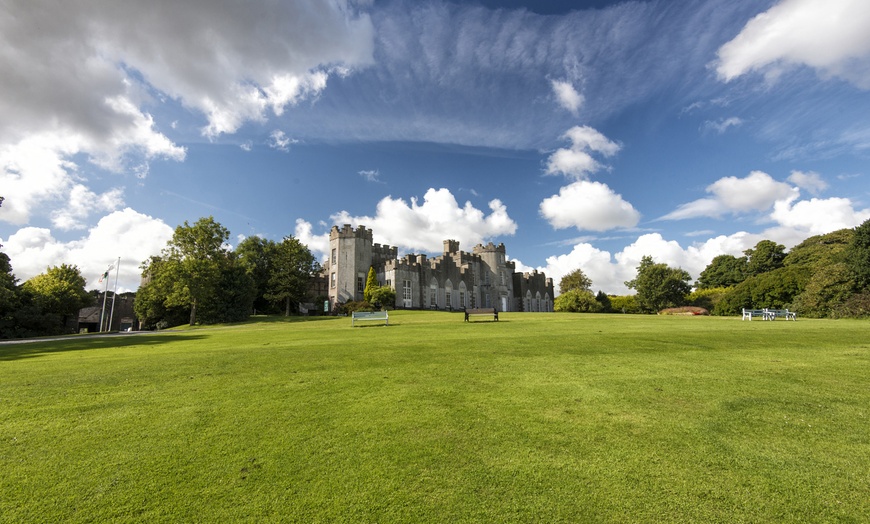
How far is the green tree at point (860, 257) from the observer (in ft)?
92.0

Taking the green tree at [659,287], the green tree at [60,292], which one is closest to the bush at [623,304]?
the green tree at [659,287]

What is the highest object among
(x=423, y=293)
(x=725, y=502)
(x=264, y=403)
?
(x=423, y=293)

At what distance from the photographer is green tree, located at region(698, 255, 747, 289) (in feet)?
221

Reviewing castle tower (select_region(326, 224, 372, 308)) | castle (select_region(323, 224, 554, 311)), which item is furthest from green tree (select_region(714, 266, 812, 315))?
castle tower (select_region(326, 224, 372, 308))

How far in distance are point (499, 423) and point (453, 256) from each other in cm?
5374

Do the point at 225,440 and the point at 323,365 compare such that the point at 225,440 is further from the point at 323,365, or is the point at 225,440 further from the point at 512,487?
the point at 323,365

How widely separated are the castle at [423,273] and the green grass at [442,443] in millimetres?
41160

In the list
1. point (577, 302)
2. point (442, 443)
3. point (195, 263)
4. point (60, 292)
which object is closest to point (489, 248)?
point (577, 302)

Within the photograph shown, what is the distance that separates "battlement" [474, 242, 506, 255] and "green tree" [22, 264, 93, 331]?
48116 mm

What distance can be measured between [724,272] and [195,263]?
7810cm

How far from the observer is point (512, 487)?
12.4ft

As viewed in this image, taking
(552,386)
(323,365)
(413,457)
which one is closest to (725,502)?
(413,457)

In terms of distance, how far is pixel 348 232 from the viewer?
50.5m

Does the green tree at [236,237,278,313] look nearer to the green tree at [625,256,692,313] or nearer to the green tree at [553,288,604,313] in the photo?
the green tree at [553,288,604,313]
